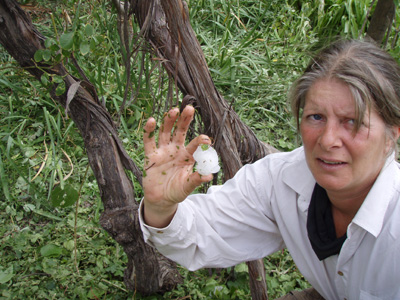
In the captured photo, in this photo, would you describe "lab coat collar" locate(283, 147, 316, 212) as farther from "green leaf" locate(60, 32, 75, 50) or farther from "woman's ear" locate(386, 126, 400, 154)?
"green leaf" locate(60, 32, 75, 50)

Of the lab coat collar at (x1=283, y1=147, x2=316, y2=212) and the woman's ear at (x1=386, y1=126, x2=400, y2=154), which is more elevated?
the woman's ear at (x1=386, y1=126, x2=400, y2=154)

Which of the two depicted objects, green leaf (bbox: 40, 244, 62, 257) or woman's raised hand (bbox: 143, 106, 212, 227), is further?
green leaf (bbox: 40, 244, 62, 257)

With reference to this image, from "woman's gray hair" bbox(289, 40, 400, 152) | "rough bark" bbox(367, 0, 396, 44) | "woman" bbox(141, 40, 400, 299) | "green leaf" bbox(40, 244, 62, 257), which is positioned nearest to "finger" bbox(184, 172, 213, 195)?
"woman" bbox(141, 40, 400, 299)

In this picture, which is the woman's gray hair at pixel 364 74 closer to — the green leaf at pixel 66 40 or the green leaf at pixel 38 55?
the green leaf at pixel 66 40

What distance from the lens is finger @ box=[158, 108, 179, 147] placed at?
4.58 ft

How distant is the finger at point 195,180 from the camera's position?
131 centimetres

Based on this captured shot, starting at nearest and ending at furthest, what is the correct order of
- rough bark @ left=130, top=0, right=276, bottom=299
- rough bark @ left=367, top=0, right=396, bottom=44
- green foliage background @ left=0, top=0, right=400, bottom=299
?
rough bark @ left=130, top=0, right=276, bottom=299 < green foliage background @ left=0, top=0, right=400, bottom=299 < rough bark @ left=367, top=0, right=396, bottom=44

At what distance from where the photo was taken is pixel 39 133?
314 cm

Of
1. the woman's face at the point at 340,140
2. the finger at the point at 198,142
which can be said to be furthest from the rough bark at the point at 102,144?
the woman's face at the point at 340,140

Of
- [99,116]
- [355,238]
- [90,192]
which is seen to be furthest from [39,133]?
[355,238]

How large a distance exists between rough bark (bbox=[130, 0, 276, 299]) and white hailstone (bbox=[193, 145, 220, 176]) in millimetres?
459

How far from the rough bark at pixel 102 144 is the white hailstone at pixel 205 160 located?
1.92ft

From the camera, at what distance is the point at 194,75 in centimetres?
182

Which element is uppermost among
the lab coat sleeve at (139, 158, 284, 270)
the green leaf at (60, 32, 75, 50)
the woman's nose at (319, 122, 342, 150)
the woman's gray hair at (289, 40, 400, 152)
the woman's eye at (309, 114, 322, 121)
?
the green leaf at (60, 32, 75, 50)
